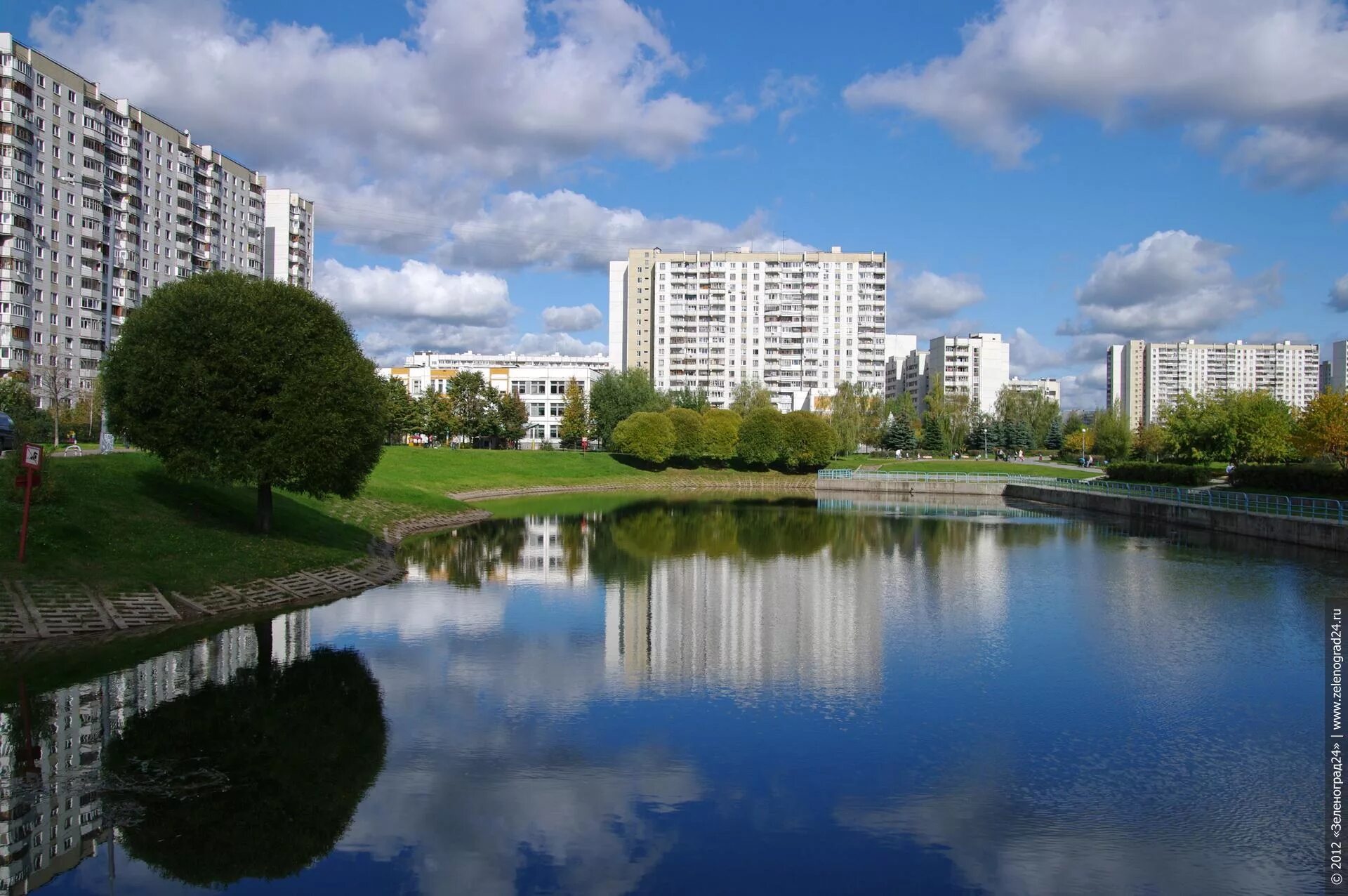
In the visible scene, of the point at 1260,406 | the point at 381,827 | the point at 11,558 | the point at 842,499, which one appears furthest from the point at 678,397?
the point at 381,827

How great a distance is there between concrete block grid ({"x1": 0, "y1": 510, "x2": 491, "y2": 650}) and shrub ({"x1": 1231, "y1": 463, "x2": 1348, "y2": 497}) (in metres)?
48.4

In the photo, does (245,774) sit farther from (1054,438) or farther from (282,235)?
(1054,438)

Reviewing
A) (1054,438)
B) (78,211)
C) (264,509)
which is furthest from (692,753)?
(1054,438)

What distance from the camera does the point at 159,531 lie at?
27.0 m

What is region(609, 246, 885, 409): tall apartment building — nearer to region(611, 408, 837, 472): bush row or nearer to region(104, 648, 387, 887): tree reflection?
region(611, 408, 837, 472): bush row

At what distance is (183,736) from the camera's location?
1525 centimetres

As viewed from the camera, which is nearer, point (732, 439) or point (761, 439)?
point (761, 439)

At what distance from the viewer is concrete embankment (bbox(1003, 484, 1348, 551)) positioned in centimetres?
4288

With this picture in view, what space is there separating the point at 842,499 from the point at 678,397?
39059mm

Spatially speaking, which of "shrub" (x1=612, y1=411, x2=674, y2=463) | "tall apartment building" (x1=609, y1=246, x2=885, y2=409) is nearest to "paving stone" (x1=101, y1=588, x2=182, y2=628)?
"shrub" (x1=612, y1=411, x2=674, y2=463)

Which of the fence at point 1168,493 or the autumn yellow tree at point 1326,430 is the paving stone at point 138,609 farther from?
the autumn yellow tree at point 1326,430

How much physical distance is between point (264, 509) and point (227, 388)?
15.5 ft

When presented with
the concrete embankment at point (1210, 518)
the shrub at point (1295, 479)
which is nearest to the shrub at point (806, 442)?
the concrete embankment at point (1210, 518)

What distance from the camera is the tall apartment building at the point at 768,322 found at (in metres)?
152
